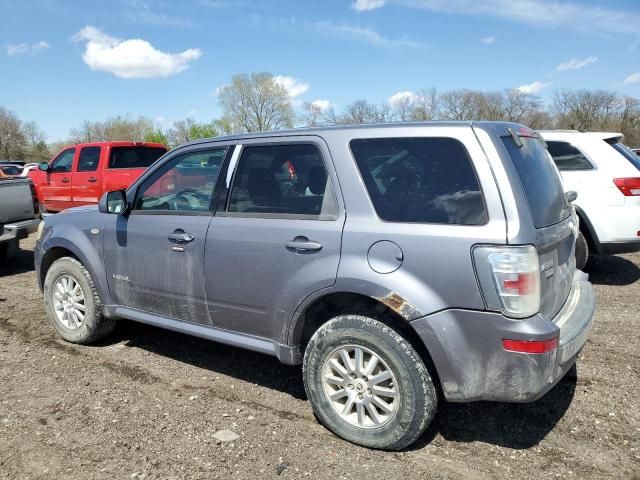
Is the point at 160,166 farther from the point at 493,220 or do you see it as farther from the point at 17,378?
the point at 493,220

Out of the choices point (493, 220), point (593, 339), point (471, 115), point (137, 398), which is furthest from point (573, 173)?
point (471, 115)

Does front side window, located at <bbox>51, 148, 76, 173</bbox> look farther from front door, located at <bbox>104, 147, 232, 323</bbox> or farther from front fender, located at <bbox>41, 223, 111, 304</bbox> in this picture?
front door, located at <bbox>104, 147, 232, 323</bbox>

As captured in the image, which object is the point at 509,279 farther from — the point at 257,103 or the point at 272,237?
the point at 257,103

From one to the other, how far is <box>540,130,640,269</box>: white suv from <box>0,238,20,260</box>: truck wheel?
7.66m

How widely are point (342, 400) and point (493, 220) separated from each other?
1.41m

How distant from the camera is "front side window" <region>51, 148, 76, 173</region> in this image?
1151 centimetres

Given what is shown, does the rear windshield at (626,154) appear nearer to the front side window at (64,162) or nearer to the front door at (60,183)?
the front door at (60,183)

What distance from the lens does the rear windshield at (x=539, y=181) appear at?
9.37ft

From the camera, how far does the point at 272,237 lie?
332 cm

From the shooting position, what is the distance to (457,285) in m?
2.68

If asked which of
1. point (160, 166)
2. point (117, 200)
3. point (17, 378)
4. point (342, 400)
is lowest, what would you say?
point (17, 378)

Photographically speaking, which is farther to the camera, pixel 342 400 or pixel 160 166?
pixel 160 166

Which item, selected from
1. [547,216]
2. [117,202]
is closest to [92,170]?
[117,202]

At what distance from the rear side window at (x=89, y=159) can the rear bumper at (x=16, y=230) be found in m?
3.30
